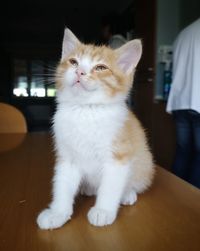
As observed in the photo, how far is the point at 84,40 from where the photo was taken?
1.67 m

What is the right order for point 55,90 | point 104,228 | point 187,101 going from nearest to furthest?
1. point 104,228
2. point 55,90
3. point 187,101

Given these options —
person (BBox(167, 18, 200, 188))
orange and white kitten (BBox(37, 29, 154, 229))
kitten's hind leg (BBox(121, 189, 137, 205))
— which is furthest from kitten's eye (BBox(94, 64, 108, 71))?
person (BBox(167, 18, 200, 188))

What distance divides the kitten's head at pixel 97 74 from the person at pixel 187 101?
123 cm

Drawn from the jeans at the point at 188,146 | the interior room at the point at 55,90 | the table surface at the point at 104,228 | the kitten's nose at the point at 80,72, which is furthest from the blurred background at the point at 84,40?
the jeans at the point at 188,146

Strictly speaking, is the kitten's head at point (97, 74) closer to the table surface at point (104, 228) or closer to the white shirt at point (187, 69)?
the table surface at point (104, 228)

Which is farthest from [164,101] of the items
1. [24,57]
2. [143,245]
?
[24,57]

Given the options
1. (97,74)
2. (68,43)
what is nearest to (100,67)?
(97,74)

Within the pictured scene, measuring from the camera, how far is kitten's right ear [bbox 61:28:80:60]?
77 cm

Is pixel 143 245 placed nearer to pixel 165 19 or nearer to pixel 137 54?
pixel 137 54

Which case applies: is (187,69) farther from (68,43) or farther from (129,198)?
(129,198)

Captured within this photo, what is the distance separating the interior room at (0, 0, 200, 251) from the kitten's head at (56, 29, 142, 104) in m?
0.08

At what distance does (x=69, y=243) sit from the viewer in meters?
0.47

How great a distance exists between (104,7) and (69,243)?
4774mm

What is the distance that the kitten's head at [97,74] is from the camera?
26.0 inches
